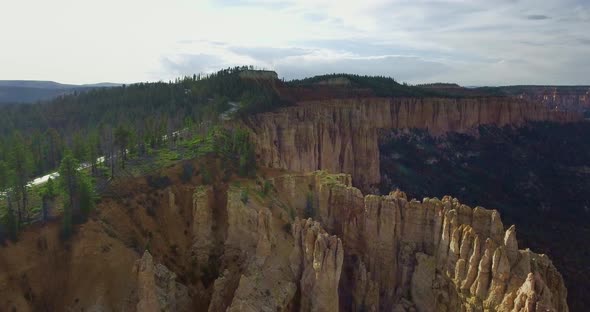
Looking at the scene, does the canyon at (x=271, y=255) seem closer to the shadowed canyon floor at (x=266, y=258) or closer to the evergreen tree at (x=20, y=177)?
the shadowed canyon floor at (x=266, y=258)

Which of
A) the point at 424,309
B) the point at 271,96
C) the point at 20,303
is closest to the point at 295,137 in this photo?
the point at 271,96

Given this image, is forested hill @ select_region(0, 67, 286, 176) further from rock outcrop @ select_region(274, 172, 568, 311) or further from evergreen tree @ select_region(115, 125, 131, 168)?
rock outcrop @ select_region(274, 172, 568, 311)

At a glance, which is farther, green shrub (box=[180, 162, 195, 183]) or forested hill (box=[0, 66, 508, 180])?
forested hill (box=[0, 66, 508, 180])

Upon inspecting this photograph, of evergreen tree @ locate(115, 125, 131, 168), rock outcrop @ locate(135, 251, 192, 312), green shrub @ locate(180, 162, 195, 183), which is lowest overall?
rock outcrop @ locate(135, 251, 192, 312)

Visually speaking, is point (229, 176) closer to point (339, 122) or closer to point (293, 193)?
point (293, 193)

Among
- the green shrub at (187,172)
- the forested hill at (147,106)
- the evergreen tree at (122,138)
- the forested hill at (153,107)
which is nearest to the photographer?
the green shrub at (187,172)

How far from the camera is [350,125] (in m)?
Answer: 117

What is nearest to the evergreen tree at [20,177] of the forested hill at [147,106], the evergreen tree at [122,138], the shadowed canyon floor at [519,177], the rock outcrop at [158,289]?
the evergreen tree at [122,138]

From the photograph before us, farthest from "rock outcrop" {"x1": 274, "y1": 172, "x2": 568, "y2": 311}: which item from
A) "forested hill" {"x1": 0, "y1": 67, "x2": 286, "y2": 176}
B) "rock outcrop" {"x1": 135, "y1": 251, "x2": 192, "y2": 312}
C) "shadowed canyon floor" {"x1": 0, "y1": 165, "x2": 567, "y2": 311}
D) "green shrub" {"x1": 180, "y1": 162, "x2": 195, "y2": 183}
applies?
"forested hill" {"x1": 0, "y1": 67, "x2": 286, "y2": 176}

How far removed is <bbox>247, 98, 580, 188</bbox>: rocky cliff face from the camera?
93.0m

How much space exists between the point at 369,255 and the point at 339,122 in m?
71.0

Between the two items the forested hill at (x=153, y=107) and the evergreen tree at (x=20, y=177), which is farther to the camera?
the forested hill at (x=153, y=107)

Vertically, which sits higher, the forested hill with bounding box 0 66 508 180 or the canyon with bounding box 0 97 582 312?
the forested hill with bounding box 0 66 508 180

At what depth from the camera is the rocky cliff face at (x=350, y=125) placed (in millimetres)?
93000
